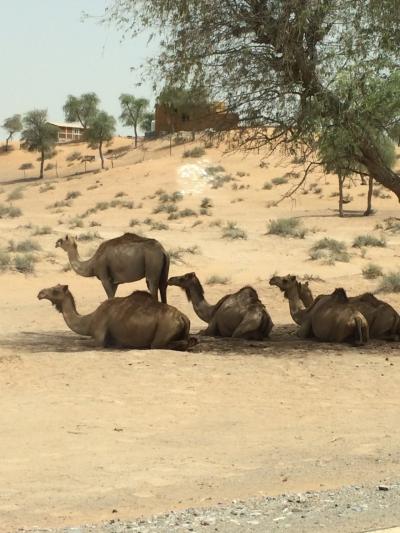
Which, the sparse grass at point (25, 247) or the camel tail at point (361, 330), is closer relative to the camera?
the camel tail at point (361, 330)

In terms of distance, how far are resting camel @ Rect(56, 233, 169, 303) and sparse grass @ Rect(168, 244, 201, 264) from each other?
11.9 meters

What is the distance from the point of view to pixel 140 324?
12.9 m

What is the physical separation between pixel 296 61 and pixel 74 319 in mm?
5491

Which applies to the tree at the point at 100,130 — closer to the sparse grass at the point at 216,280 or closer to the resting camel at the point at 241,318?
the sparse grass at the point at 216,280

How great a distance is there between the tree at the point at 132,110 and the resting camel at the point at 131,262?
7858 cm

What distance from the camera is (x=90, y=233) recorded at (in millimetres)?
34344

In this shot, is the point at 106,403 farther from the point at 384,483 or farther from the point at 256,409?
the point at 384,483

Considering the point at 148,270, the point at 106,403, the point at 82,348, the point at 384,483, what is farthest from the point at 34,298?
the point at 384,483

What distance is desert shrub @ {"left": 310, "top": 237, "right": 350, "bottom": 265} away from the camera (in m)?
29.6

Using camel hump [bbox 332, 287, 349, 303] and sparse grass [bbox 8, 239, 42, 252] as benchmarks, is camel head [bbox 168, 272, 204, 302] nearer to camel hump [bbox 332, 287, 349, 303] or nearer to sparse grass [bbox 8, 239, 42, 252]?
camel hump [bbox 332, 287, 349, 303]

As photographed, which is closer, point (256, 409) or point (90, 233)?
point (256, 409)

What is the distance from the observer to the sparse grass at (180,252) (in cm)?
2838

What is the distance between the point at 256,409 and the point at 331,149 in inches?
254

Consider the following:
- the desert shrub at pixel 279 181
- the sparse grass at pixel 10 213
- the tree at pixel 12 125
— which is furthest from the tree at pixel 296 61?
the tree at pixel 12 125
